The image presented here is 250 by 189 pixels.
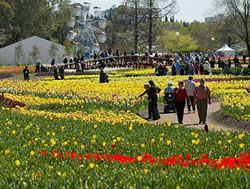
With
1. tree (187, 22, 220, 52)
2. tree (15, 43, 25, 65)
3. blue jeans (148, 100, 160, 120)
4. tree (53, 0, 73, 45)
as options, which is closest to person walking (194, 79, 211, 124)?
blue jeans (148, 100, 160, 120)

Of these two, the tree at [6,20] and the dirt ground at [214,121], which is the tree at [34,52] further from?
the dirt ground at [214,121]

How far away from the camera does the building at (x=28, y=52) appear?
224 feet

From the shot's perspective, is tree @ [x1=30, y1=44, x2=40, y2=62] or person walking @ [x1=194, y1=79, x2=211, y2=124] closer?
person walking @ [x1=194, y1=79, x2=211, y2=124]

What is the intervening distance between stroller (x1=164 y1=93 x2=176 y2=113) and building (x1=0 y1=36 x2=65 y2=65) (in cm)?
4972

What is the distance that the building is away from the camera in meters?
68.1

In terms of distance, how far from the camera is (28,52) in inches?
2714

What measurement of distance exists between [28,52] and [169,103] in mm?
52556

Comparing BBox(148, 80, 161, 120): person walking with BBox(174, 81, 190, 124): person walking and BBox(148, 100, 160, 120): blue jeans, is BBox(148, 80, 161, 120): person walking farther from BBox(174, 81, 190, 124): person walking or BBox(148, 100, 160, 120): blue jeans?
BBox(174, 81, 190, 124): person walking

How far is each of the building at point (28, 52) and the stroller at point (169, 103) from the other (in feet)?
163

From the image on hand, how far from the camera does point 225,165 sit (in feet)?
23.2

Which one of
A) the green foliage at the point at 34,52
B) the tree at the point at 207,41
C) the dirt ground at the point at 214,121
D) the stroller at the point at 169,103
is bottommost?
the dirt ground at the point at 214,121

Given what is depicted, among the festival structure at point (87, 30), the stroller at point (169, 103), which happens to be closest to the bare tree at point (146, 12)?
the festival structure at point (87, 30)

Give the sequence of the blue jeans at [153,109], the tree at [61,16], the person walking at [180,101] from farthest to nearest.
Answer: the tree at [61,16] → the blue jeans at [153,109] → the person walking at [180,101]

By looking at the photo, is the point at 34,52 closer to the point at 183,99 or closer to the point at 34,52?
the point at 34,52
